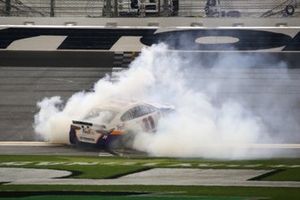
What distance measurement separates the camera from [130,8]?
98.9 feet

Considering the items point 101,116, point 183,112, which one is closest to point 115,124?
point 101,116

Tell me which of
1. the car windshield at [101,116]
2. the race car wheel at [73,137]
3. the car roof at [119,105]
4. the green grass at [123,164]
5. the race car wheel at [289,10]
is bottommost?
the race car wheel at [73,137]

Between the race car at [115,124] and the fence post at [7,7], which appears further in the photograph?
the fence post at [7,7]

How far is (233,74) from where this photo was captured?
24031 millimetres

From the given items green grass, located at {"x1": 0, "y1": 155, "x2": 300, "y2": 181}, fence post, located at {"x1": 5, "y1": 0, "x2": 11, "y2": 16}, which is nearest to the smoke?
green grass, located at {"x1": 0, "y1": 155, "x2": 300, "y2": 181}

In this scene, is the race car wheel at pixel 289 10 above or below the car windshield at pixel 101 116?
above

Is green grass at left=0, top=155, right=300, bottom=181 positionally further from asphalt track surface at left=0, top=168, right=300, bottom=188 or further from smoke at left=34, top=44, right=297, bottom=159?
smoke at left=34, top=44, right=297, bottom=159

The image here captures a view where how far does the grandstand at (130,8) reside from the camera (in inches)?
1169

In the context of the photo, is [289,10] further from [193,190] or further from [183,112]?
[193,190]

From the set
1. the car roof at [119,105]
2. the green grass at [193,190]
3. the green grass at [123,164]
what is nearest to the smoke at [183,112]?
the car roof at [119,105]

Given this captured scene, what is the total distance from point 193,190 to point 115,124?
6.15 m

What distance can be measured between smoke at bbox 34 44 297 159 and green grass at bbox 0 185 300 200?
4525 millimetres

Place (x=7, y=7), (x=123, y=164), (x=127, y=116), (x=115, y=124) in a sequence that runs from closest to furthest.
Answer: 1. (x=123, y=164)
2. (x=115, y=124)
3. (x=127, y=116)
4. (x=7, y=7)

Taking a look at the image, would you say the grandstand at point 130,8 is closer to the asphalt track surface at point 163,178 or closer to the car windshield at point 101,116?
the car windshield at point 101,116
